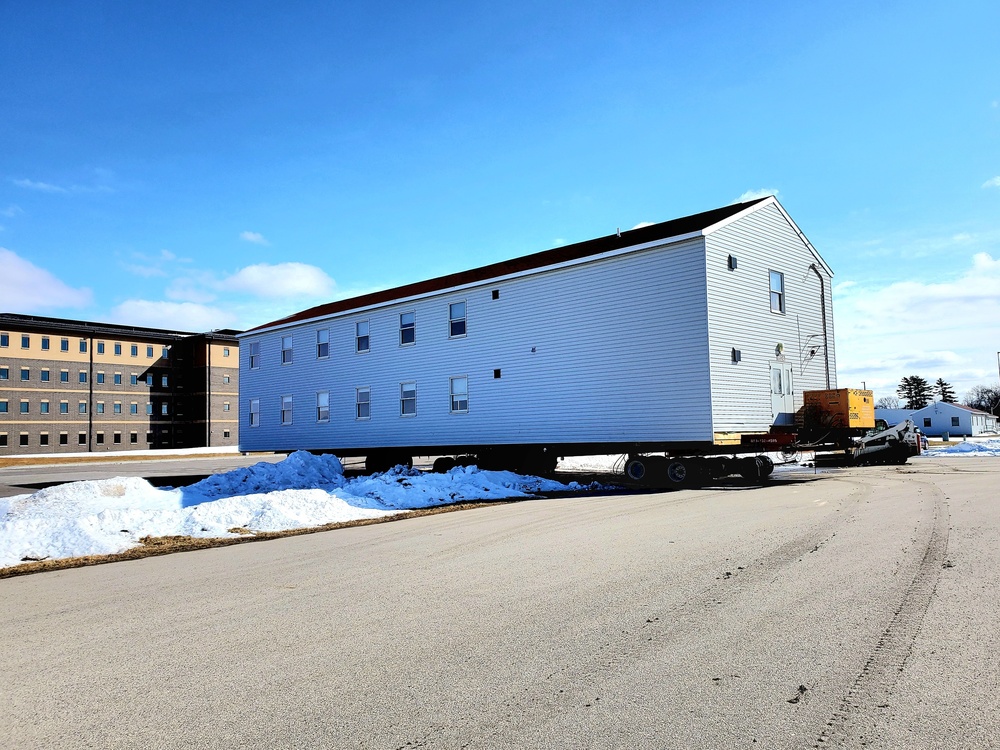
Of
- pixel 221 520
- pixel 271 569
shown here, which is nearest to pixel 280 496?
pixel 221 520

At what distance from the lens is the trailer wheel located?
832 inches

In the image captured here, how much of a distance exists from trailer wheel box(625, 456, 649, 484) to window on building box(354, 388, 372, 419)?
1153cm

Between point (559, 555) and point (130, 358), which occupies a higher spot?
point (130, 358)

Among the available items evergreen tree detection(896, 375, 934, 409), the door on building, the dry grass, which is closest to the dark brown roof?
the door on building

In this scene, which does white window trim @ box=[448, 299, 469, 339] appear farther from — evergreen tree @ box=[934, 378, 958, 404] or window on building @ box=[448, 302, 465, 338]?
evergreen tree @ box=[934, 378, 958, 404]

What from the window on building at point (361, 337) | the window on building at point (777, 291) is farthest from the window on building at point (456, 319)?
the window on building at point (777, 291)

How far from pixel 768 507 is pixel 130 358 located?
249 ft

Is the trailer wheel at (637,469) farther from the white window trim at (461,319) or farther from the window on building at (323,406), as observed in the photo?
the window on building at (323,406)

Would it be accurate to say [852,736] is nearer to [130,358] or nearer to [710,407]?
[710,407]

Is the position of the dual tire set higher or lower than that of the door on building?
lower

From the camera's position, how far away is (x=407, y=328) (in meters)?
28.0

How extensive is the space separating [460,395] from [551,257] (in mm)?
5703

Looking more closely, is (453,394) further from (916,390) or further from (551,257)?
(916,390)

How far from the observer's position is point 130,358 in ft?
248
